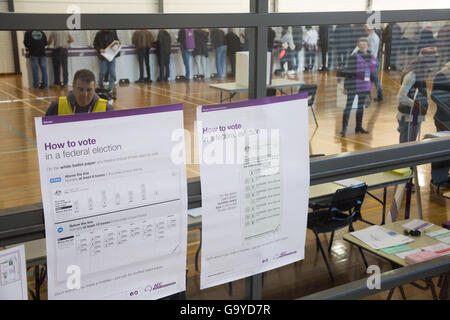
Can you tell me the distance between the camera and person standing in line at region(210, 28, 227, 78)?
1210 millimetres

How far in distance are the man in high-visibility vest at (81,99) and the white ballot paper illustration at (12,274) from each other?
1.10 ft

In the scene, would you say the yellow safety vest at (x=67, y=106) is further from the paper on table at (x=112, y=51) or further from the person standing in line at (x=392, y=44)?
the person standing in line at (x=392, y=44)

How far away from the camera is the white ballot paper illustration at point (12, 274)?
102 centimetres

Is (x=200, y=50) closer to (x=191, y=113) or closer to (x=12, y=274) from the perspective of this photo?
(x=191, y=113)

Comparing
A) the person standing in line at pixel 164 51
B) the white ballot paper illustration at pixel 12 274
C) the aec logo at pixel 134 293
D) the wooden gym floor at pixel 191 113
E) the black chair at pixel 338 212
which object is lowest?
the black chair at pixel 338 212

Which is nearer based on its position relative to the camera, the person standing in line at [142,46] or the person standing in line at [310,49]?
the person standing in line at [142,46]

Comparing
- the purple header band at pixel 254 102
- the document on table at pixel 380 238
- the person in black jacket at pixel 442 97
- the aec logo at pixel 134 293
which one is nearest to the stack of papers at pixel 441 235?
the document on table at pixel 380 238

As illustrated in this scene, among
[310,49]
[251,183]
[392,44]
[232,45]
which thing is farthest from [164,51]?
[392,44]

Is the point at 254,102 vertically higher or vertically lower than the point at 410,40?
A: lower

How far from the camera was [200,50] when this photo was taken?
4.07 ft

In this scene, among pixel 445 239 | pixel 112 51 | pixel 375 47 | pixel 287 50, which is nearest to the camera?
pixel 112 51

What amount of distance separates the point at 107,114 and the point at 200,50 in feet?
1.12

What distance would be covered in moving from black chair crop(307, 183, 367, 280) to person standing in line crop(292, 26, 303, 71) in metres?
2.30

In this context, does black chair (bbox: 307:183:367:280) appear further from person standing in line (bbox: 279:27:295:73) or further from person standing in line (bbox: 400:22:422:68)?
person standing in line (bbox: 279:27:295:73)
